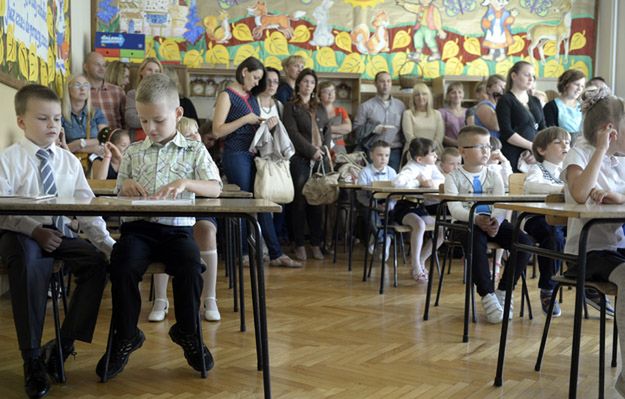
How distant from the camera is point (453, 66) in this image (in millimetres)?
7797

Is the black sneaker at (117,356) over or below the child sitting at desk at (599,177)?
below

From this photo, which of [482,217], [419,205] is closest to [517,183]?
[482,217]

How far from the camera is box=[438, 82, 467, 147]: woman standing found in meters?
7.00

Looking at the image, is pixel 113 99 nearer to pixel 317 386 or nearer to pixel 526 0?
pixel 317 386

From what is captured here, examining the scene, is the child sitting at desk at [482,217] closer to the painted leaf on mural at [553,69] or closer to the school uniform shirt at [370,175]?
the school uniform shirt at [370,175]

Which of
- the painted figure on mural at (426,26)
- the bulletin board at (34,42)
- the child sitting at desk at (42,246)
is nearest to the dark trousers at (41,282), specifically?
the child sitting at desk at (42,246)

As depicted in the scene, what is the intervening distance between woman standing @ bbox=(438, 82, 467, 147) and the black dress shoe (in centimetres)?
521

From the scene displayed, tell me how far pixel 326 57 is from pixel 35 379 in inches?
227

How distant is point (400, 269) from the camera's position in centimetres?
547

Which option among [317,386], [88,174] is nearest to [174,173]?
[317,386]

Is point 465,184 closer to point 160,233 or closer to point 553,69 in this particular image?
point 160,233

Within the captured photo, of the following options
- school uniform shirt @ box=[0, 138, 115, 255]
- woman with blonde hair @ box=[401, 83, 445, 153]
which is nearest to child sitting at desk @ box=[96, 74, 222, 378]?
school uniform shirt @ box=[0, 138, 115, 255]

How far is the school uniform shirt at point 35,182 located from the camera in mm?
2465

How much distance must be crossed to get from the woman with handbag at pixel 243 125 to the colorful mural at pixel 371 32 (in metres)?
2.16
